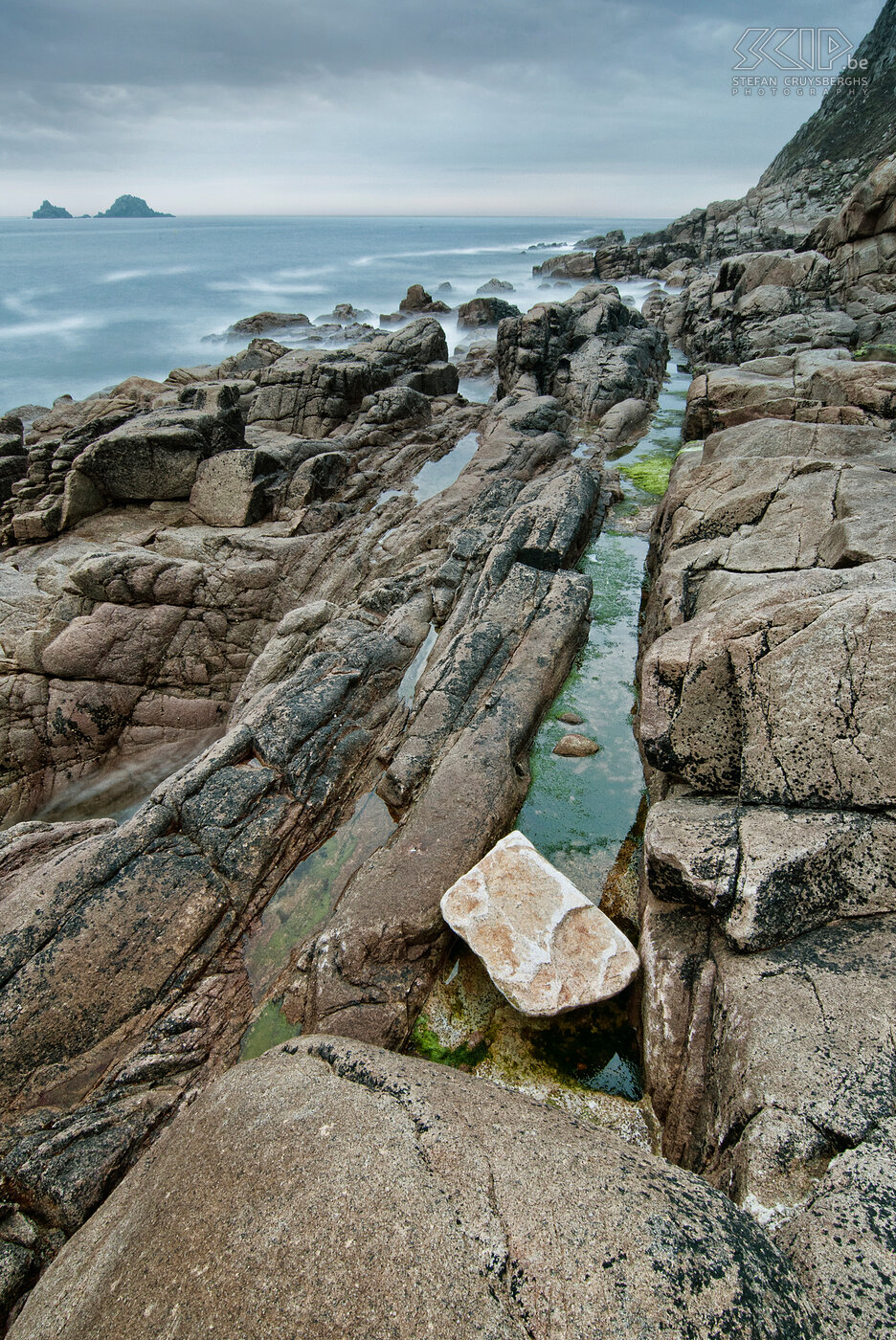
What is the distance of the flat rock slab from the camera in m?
4.33

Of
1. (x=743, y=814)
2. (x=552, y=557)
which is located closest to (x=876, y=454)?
(x=552, y=557)

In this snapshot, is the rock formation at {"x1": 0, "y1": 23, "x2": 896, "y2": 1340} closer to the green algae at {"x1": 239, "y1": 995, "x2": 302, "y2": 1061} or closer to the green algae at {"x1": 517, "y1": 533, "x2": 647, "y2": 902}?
the green algae at {"x1": 239, "y1": 995, "x2": 302, "y2": 1061}

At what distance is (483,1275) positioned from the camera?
2.50m

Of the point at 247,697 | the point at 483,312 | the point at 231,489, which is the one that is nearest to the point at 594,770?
the point at 247,697

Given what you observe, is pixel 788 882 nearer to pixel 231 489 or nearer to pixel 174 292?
pixel 231 489

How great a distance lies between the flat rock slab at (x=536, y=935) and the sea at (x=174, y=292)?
36.4 meters

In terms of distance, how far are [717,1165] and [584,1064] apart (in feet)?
4.09

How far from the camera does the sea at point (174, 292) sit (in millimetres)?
37969

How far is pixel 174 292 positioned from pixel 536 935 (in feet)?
240

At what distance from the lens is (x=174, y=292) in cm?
6044

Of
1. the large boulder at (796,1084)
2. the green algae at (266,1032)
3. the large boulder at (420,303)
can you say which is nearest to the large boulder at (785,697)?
the large boulder at (796,1084)

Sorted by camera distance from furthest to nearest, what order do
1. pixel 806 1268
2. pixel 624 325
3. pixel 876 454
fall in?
pixel 624 325 → pixel 876 454 → pixel 806 1268

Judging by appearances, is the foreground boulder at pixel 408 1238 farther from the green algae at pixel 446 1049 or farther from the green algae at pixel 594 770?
the green algae at pixel 594 770

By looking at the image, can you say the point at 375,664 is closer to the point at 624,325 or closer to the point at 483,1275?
the point at 483,1275
